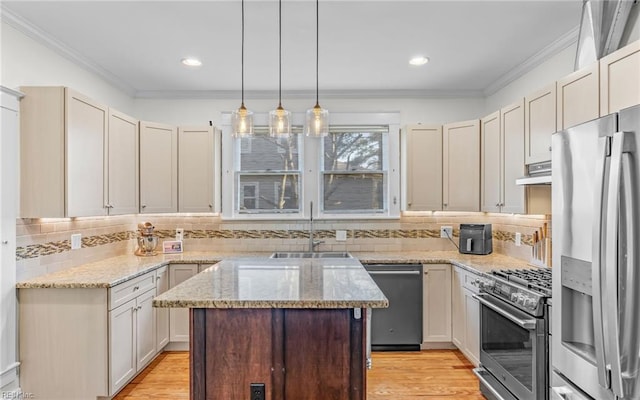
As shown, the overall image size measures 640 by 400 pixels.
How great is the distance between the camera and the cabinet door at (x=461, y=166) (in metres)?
3.61

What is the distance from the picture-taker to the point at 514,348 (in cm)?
232

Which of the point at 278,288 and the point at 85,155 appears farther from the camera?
the point at 85,155

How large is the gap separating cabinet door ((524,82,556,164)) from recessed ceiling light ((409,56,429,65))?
0.92m

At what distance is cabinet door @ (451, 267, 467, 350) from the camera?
3406 millimetres

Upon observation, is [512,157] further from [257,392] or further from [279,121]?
[257,392]

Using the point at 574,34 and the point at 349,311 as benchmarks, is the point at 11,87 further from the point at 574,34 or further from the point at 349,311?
the point at 574,34

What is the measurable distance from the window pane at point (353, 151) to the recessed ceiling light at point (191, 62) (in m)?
1.60

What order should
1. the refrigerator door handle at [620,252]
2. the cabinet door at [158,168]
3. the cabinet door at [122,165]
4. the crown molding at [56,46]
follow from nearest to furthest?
1. the refrigerator door handle at [620,252]
2. the crown molding at [56,46]
3. the cabinet door at [122,165]
4. the cabinet door at [158,168]

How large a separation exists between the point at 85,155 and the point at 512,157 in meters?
3.48

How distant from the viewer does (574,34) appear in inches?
108

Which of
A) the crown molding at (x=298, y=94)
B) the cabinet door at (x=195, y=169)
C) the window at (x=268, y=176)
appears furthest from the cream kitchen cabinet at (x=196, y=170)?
the crown molding at (x=298, y=94)

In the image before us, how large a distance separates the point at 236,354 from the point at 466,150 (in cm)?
293

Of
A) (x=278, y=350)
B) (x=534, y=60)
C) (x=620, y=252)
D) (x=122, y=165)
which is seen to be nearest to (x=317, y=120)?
(x=278, y=350)

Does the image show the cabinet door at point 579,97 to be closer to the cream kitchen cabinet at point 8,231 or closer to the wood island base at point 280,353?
the wood island base at point 280,353
